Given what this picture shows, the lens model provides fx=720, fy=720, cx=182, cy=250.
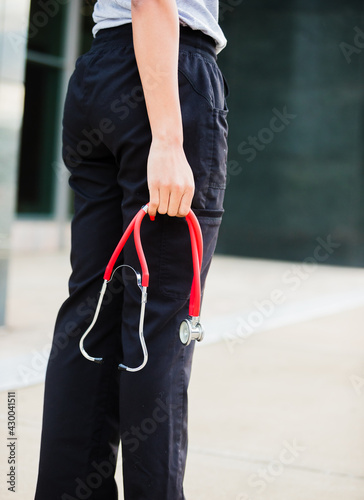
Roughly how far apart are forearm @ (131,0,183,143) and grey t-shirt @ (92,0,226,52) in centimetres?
11

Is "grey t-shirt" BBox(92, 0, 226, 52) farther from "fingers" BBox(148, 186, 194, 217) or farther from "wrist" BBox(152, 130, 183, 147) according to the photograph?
"fingers" BBox(148, 186, 194, 217)

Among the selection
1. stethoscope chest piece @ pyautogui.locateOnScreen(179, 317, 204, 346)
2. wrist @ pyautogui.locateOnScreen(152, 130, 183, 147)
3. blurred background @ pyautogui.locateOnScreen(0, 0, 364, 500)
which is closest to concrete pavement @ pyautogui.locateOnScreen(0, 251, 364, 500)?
stethoscope chest piece @ pyautogui.locateOnScreen(179, 317, 204, 346)

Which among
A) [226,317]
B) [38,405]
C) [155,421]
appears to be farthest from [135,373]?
[226,317]

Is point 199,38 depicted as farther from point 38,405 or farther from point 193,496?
point 38,405

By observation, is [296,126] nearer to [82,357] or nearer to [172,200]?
[82,357]

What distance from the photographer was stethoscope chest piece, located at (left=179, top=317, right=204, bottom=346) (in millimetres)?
1502

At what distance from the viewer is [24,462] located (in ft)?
8.05

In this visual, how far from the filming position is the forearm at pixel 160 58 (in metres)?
1.44

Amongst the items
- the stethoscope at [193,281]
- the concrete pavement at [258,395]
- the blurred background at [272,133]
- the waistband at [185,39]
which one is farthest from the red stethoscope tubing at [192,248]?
the blurred background at [272,133]

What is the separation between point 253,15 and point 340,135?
7.82ft

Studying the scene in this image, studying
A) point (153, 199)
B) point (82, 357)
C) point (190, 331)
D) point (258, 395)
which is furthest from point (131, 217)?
point (258, 395)

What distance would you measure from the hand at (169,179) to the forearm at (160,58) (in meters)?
0.02

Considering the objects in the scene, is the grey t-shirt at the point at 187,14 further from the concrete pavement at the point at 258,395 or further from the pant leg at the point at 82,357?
the concrete pavement at the point at 258,395

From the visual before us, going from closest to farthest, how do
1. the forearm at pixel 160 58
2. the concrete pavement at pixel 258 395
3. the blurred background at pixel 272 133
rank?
the forearm at pixel 160 58 → the concrete pavement at pixel 258 395 → the blurred background at pixel 272 133
